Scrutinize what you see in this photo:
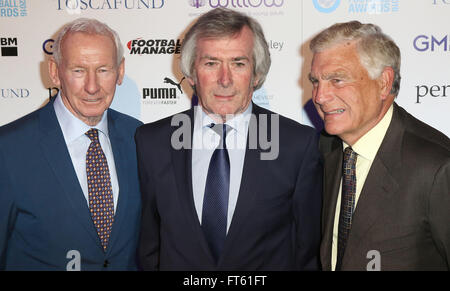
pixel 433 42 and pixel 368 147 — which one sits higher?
pixel 433 42

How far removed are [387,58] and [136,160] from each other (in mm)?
1552

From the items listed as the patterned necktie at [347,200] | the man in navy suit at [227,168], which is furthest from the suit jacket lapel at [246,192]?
the patterned necktie at [347,200]

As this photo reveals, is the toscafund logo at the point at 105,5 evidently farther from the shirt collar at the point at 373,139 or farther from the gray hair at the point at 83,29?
the shirt collar at the point at 373,139

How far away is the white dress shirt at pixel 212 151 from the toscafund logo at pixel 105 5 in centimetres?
168

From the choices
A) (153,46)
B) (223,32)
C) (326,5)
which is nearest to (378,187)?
(223,32)

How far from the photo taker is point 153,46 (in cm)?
359

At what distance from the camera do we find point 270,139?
2.26 m

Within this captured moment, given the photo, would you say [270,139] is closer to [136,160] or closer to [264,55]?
[264,55]

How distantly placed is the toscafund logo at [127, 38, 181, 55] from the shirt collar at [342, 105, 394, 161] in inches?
75.2

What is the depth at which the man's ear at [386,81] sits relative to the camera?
223 cm

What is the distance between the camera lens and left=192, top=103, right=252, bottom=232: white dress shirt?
2.28m

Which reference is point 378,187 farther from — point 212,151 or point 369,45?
point 212,151

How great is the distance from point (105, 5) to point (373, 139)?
8.37 feet

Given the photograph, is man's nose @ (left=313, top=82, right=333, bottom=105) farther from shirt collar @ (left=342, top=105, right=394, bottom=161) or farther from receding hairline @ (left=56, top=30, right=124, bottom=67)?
receding hairline @ (left=56, top=30, right=124, bottom=67)
